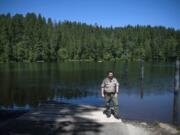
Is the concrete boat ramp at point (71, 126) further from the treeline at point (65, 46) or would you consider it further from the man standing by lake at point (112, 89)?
the treeline at point (65, 46)

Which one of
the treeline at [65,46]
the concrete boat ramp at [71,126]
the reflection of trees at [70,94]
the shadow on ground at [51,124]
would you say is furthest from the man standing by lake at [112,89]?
the treeline at [65,46]

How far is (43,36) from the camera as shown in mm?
164000

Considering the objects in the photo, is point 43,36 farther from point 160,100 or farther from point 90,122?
point 90,122

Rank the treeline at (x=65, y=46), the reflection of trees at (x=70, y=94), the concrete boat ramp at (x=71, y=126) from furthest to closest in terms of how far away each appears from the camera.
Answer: the treeline at (x=65, y=46) < the reflection of trees at (x=70, y=94) < the concrete boat ramp at (x=71, y=126)

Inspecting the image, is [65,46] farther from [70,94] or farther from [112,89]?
[112,89]

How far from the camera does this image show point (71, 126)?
14297 millimetres

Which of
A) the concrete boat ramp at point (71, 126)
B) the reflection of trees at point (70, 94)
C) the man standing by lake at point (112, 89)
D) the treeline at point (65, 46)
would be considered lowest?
the reflection of trees at point (70, 94)

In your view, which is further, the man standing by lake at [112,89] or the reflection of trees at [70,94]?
the reflection of trees at [70,94]

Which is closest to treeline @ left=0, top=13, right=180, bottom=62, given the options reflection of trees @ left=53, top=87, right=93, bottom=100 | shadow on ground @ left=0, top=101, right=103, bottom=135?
reflection of trees @ left=53, top=87, right=93, bottom=100

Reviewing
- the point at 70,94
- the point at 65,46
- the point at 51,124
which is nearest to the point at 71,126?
the point at 51,124

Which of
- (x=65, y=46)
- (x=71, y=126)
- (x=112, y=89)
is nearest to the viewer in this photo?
(x=71, y=126)

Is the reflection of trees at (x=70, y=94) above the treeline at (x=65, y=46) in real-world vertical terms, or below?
below

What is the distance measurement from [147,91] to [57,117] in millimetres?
25779

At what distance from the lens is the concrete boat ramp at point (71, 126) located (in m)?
13.6
